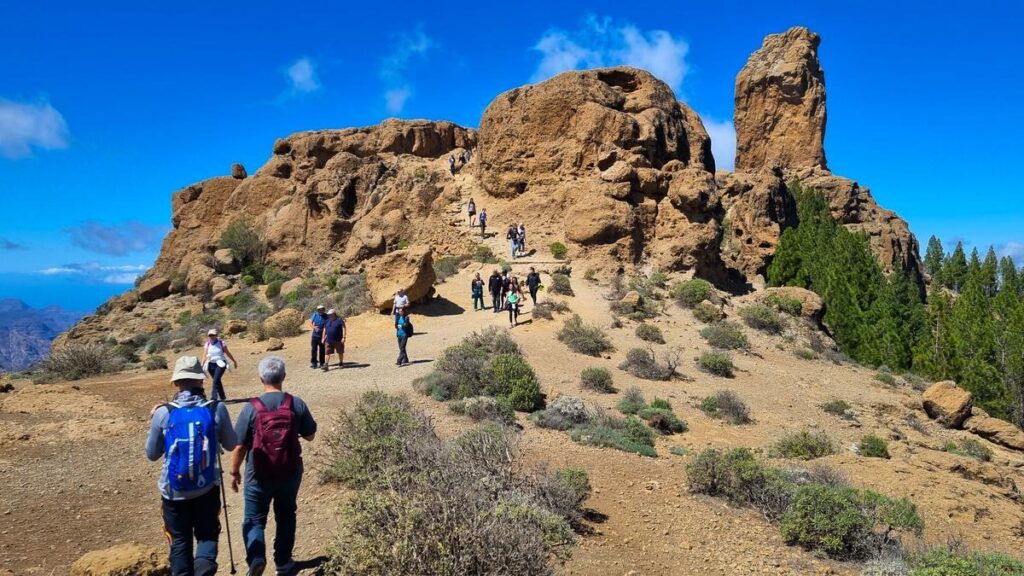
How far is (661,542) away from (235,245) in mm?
31691

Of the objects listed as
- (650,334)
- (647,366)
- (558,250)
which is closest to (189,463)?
(647,366)

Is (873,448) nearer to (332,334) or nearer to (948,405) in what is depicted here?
(948,405)

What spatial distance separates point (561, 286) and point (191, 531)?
704 inches

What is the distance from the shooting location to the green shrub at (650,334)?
60.9 ft

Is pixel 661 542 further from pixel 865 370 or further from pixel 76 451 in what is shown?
pixel 865 370

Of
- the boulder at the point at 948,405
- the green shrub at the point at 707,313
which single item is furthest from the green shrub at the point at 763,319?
the boulder at the point at 948,405

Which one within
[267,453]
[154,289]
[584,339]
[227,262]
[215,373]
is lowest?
[267,453]

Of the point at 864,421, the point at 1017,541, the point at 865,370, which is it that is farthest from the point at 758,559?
the point at 865,370

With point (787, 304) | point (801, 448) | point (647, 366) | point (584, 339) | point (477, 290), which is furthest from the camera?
point (787, 304)

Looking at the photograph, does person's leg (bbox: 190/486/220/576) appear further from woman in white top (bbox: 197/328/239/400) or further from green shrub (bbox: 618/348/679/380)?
green shrub (bbox: 618/348/679/380)

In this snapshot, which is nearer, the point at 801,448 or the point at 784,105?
the point at 801,448

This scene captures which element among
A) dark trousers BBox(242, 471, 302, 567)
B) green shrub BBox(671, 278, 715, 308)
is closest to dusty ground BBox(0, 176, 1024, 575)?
dark trousers BBox(242, 471, 302, 567)

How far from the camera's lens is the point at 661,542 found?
6348 millimetres

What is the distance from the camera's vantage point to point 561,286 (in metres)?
21.5
